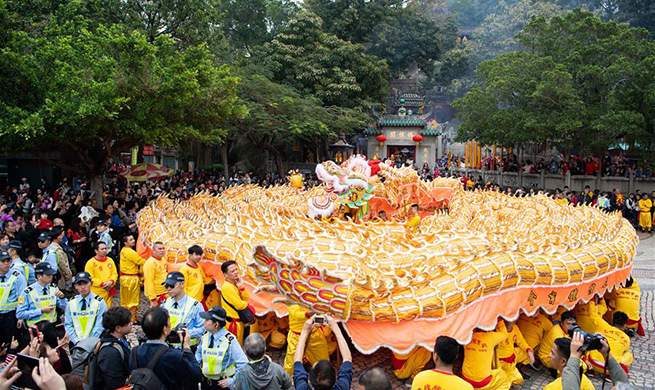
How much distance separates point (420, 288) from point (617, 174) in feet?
52.4

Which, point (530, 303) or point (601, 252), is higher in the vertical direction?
point (601, 252)

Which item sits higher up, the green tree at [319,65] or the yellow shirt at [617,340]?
the green tree at [319,65]

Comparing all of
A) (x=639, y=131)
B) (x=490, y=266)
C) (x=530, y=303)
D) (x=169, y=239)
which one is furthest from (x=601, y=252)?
(x=639, y=131)

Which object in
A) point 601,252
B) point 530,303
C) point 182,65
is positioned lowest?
point 530,303

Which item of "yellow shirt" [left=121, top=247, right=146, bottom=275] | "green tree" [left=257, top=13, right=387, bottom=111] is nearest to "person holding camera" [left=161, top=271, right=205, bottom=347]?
"yellow shirt" [left=121, top=247, right=146, bottom=275]

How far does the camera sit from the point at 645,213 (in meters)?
14.6

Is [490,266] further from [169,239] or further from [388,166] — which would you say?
[388,166]

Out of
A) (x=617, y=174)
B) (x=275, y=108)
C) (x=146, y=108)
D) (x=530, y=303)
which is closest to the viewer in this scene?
(x=530, y=303)

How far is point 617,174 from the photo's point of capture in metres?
17.7

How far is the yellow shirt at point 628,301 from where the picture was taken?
6.62m

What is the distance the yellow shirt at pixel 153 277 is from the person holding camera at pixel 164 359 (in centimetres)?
295

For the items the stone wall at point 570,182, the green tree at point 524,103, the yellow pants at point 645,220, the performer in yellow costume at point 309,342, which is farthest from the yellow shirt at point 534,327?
the stone wall at point 570,182

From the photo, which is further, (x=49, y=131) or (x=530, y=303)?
(x=49, y=131)

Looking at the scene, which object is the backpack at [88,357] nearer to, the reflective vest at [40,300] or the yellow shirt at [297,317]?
the reflective vest at [40,300]
